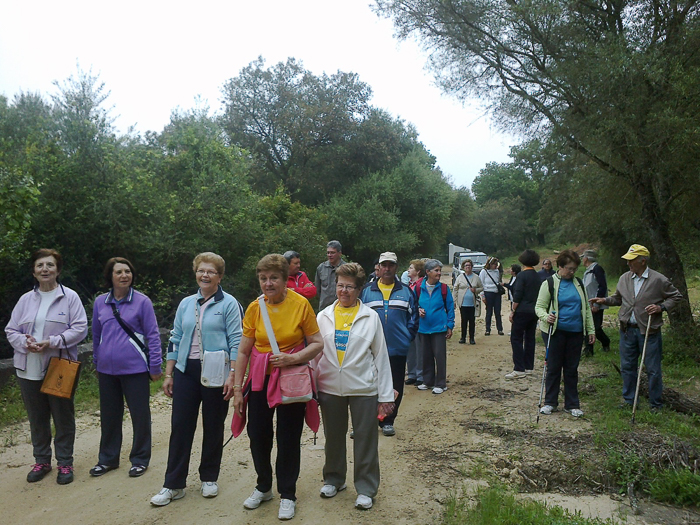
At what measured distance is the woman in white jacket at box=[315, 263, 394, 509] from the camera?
4.50m

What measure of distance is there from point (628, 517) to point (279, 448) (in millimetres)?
2734

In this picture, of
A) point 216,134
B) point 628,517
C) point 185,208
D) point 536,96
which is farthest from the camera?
point 216,134

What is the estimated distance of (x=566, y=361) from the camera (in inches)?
282

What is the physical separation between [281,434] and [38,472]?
244 cm

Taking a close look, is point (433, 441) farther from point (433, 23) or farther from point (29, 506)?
point (433, 23)

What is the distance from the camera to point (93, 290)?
41.9ft

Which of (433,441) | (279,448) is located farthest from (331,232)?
(279,448)

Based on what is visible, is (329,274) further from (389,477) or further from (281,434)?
(281,434)

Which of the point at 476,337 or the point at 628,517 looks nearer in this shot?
the point at 628,517

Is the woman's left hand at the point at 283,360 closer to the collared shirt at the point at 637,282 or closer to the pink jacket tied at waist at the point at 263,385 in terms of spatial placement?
the pink jacket tied at waist at the point at 263,385

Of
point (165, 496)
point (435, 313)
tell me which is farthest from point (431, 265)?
point (165, 496)

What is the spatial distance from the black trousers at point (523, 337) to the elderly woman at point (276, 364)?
5784 millimetres

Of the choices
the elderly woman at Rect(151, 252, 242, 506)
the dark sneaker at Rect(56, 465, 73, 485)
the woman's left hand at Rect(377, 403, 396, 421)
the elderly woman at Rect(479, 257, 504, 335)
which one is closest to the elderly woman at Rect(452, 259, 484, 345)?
the elderly woman at Rect(479, 257, 504, 335)

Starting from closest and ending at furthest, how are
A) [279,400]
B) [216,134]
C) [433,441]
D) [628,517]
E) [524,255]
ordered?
[279,400]
[628,517]
[433,441]
[524,255]
[216,134]
